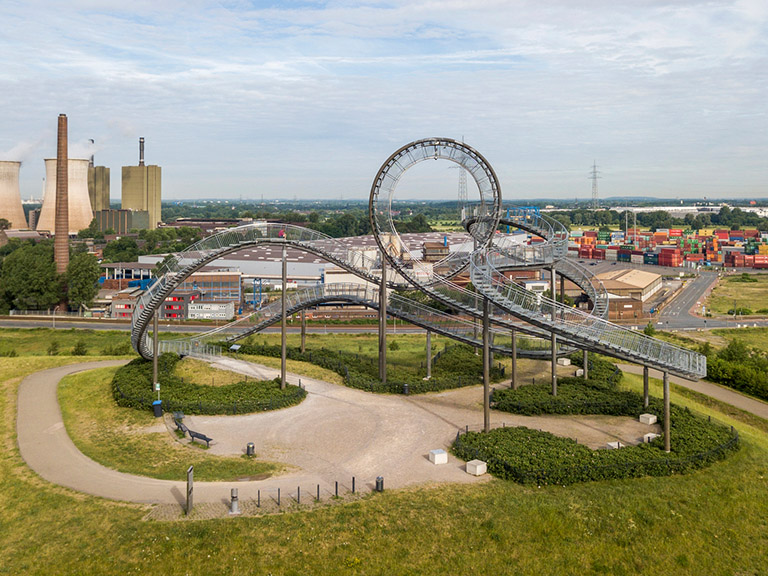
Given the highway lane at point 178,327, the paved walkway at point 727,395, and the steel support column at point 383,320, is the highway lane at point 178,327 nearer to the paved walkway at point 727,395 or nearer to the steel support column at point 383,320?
the steel support column at point 383,320

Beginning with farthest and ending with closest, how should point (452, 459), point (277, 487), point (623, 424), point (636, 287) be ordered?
point (636, 287), point (623, 424), point (452, 459), point (277, 487)

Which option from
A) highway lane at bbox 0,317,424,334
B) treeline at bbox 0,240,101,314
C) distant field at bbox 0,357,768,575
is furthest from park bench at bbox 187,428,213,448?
treeline at bbox 0,240,101,314

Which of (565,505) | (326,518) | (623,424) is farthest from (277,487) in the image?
(623,424)

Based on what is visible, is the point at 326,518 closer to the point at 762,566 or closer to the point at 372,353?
the point at 762,566

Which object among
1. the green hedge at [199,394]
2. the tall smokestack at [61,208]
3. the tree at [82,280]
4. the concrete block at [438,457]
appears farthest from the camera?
the tall smokestack at [61,208]

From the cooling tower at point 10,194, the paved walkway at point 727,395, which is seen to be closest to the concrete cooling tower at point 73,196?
the cooling tower at point 10,194
